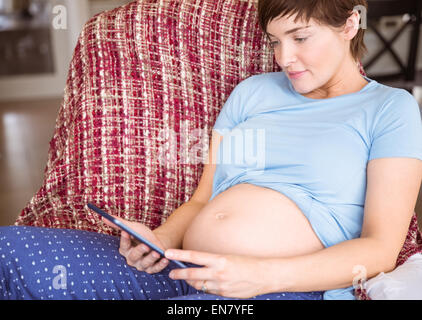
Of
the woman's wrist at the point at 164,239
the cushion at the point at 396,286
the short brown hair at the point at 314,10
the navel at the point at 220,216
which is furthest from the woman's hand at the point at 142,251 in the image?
the short brown hair at the point at 314,10

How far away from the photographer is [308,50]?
118 cm

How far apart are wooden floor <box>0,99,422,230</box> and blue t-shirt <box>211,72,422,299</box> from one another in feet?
4.07

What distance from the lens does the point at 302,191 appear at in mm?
1166

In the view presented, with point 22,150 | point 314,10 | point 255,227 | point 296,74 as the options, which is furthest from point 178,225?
point 22,150

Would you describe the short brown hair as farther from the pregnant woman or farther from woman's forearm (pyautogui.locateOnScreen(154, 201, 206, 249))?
woman's forearm (pyautogui.locateOnScreen(154, 201, 206, 249))

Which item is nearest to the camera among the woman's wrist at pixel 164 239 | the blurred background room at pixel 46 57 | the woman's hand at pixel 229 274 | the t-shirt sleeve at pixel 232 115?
the woman's hand at pixel 229 274

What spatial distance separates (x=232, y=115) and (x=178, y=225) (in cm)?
31

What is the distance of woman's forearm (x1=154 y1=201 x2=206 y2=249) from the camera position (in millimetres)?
1237

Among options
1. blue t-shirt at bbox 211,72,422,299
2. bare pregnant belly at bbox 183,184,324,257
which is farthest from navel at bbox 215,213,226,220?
blue t-shirt at bbox 211,72,422,299

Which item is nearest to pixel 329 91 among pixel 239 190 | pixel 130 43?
pixel 239 190

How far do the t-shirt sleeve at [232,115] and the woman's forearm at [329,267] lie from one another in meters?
0.46

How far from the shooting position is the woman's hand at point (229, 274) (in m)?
0.97

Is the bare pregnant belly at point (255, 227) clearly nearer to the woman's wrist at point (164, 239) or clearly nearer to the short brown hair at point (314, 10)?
the woman's wrist at point (164, 239)

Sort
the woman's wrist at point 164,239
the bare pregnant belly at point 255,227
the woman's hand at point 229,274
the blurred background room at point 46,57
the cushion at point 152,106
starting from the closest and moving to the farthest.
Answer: the woman's hand at point 229,274
the bare pregnant belly at point 255,227
the woman's wrist at point 164,239
the cushion at point 152,106
the blurred background room at point 46,57
